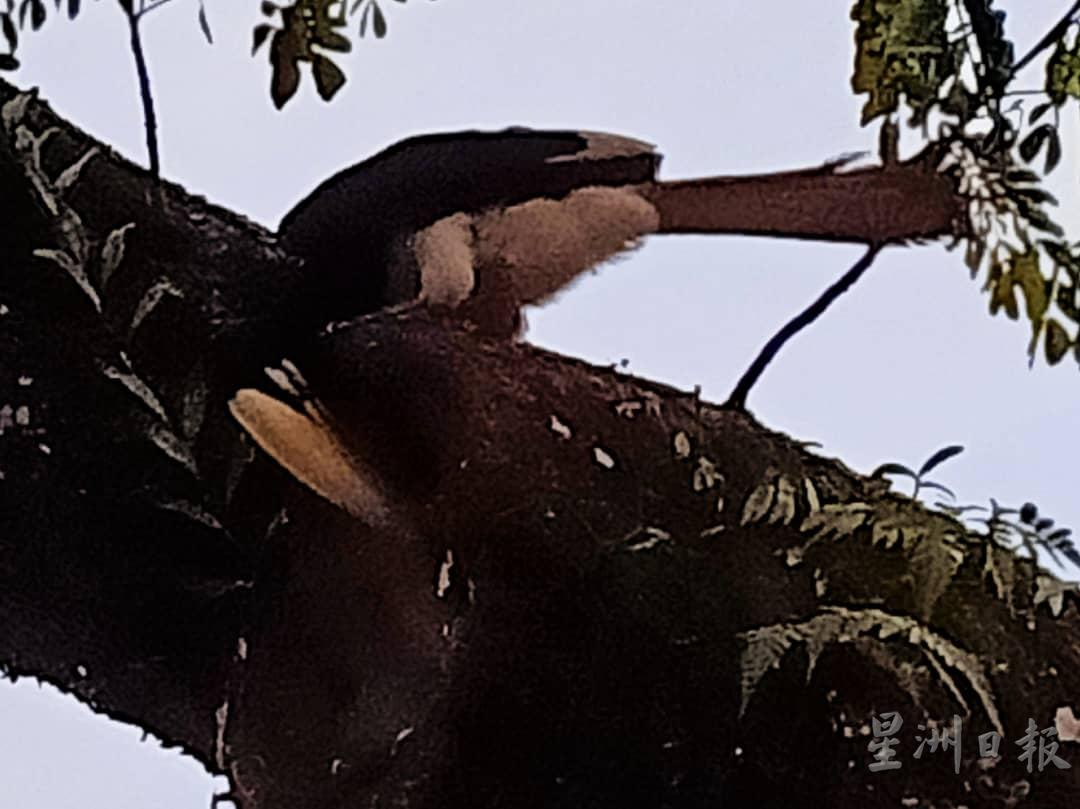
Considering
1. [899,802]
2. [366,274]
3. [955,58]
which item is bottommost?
[899,802]

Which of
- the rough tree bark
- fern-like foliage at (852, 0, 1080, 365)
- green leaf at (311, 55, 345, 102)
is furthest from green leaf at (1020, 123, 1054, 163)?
green leaf at (311, 55, 345, 102)

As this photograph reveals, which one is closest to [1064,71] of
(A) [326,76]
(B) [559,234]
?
(B) [559,234]

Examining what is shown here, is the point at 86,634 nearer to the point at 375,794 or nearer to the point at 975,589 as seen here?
the point at 375,794

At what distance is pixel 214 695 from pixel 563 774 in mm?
117

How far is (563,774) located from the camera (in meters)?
0.42

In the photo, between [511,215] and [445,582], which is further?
[511,215]

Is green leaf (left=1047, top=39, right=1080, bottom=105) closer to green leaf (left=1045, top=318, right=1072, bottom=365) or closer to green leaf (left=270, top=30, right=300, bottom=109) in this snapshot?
green leaf (left=1045, top=318, right=1072, bottom=365)

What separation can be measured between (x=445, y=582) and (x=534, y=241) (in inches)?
8.1

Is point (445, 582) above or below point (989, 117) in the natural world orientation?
below

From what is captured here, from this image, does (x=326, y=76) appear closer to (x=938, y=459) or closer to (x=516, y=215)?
(x=516, y=215)

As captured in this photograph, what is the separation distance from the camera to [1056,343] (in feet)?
2.01

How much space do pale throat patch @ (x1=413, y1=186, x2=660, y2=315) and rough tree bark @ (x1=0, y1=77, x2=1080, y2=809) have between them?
0.22 ft

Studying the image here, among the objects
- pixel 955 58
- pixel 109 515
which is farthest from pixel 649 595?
pixel 955 58

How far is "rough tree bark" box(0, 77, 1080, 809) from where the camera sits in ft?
1.37
